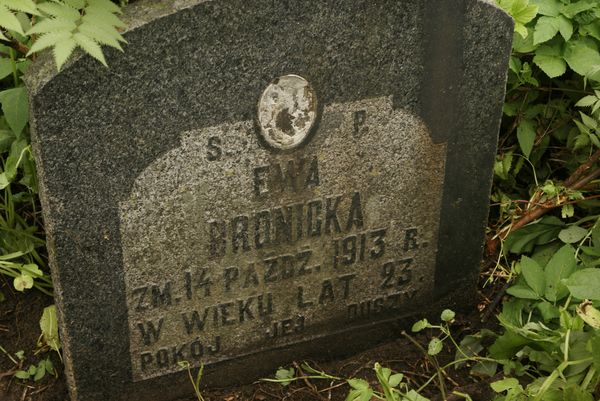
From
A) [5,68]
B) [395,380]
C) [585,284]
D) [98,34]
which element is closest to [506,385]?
[395,380]

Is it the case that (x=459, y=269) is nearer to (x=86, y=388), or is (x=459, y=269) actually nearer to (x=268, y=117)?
(x=268, y=117)

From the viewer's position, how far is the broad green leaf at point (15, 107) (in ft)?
7.88

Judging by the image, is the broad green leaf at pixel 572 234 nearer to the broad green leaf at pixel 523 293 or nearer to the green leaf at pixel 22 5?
the broad green leaf at pixel 523 293

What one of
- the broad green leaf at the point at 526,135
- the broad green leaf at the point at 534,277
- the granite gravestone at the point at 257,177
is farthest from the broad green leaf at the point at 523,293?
the broad green leaf at the point at 526,135

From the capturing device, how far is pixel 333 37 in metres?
2.20

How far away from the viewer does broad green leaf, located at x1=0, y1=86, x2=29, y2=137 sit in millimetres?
2400

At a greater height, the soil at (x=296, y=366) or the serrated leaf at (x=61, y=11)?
the serrated leaf at (x=61, y=11)

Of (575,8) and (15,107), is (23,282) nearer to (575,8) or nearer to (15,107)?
(15,107)

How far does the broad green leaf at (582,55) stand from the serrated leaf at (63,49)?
1555 mm

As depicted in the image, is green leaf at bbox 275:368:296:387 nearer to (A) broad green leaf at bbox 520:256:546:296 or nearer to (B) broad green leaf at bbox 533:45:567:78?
(A) broad green leaf at bbox 520:256:546:296

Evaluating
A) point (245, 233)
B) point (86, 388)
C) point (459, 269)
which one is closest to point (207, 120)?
point (245, 233)

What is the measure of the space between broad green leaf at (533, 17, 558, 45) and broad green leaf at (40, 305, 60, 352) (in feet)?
5.20

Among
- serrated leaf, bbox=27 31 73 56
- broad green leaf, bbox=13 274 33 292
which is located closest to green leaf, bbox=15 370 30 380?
broad green leaf, bbox=13 274 33 292

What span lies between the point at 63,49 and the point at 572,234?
1712mm
